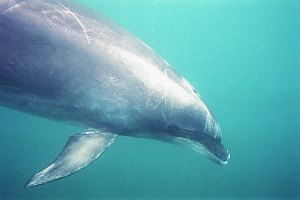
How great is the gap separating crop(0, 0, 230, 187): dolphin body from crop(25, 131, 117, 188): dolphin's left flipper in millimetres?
17

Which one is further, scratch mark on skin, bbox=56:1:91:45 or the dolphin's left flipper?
scratch mark on skin, bbox=56:1:91:45

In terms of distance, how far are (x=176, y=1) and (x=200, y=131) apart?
1731 centimetres

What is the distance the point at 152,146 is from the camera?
51.7ft

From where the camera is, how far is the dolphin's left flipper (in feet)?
18.9

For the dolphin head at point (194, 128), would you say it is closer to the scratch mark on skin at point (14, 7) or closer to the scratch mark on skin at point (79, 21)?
the scratch mark on skin at point (79, 21)

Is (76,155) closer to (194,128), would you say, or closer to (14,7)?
(194,128)

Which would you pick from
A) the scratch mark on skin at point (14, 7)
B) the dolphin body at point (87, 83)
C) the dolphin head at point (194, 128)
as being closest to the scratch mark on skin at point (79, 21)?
the dolphin body at point (87, 83)

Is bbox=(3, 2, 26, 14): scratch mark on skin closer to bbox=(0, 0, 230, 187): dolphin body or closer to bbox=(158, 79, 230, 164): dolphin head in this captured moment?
bbox=(0, 0, 230, 187): dolphin body

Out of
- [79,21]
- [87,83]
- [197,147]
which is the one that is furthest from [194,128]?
[79,21]

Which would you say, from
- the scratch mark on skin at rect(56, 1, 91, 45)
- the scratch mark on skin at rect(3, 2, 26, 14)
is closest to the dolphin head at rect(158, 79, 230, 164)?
the scratch mark on skin at rect(56, 1, 91, 45)

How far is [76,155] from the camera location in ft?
20.3

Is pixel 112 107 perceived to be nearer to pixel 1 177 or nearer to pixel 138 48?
pixel 138 48

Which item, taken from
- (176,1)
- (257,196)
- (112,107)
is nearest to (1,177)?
(112,107)

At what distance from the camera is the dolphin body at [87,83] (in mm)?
5586
